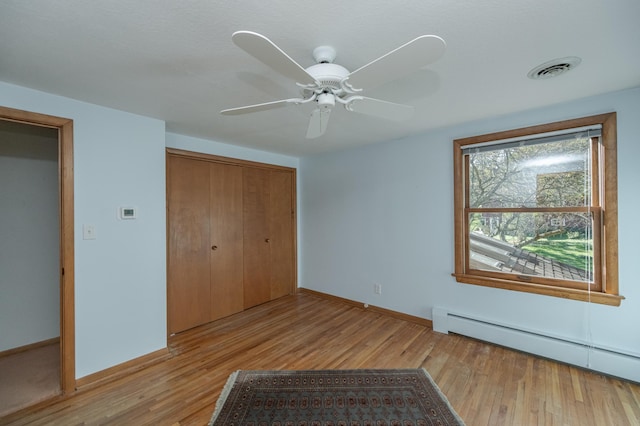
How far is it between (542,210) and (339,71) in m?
2.38

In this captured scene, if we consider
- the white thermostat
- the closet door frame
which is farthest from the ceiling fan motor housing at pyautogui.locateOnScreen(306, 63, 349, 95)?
the closet door frame

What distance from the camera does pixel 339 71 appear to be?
50.4 inches

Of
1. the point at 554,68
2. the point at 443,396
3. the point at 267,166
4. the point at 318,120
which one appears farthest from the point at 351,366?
the point at 267,166

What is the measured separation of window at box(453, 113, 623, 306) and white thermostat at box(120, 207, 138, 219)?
3.21 metres

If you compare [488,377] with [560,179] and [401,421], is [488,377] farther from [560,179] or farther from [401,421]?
[560,179]

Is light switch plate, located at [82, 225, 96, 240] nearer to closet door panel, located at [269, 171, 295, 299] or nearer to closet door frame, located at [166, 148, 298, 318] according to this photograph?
closet door frame, located at [166, 148, 298, 318]

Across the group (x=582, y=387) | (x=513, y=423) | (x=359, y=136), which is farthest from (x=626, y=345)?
(x=359, y=136)

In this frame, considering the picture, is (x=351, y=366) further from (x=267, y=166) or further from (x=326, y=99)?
(x=267, y=166)

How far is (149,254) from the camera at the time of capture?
2.43 meters

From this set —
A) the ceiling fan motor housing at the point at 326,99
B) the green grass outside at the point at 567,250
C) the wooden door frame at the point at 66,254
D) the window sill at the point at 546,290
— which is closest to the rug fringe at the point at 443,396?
the window sill at the point at 546,290

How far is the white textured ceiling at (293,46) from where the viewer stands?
113 centimetres

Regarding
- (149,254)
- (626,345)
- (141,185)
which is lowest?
(626,345)

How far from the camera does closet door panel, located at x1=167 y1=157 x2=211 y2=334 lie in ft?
9.57

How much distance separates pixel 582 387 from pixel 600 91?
7.55ft
